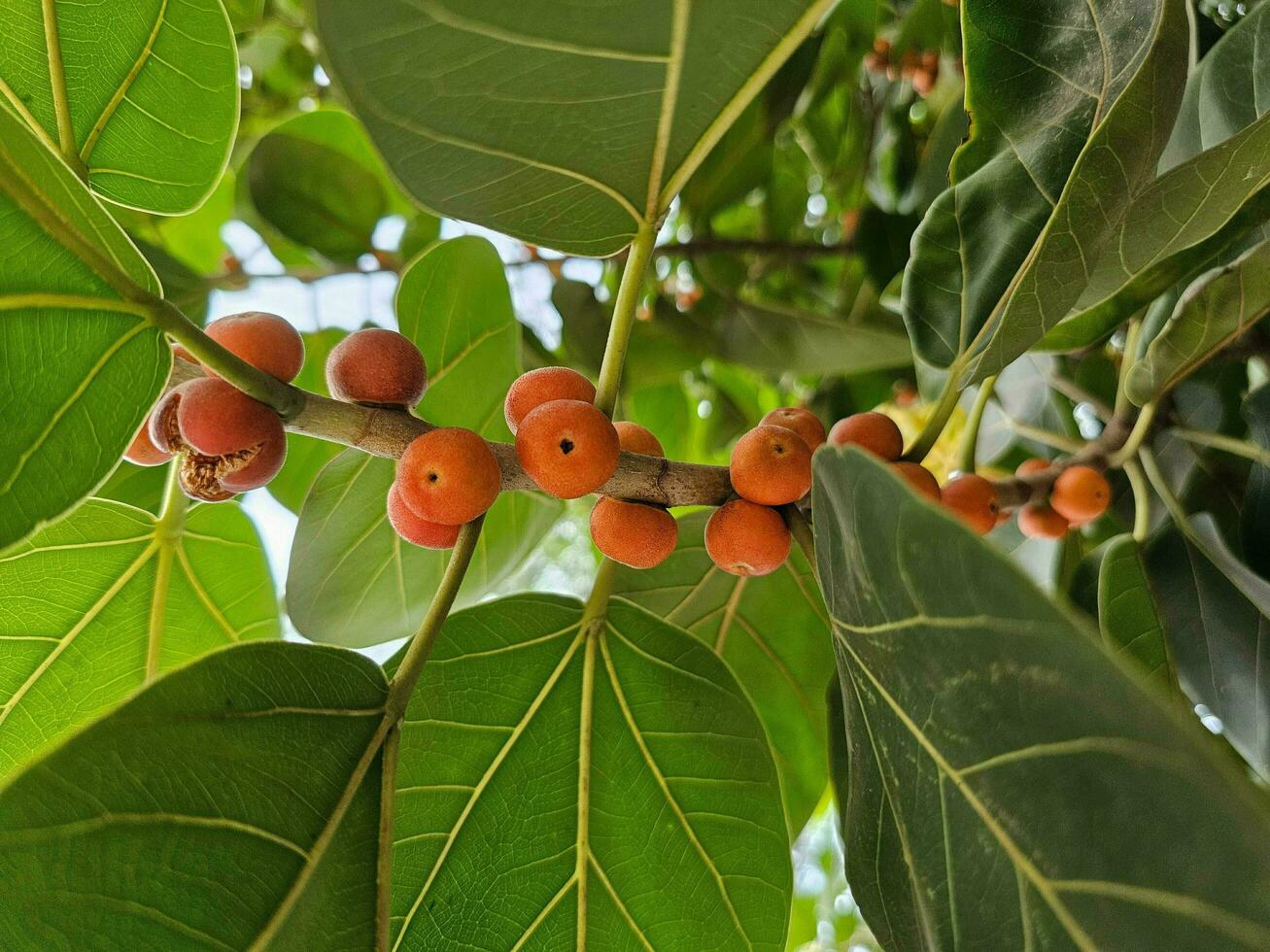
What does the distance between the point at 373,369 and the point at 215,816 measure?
28 cm

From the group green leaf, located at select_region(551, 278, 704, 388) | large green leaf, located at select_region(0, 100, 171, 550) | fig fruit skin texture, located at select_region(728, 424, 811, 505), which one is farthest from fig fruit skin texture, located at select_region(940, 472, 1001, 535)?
green leaf, located at select_region(551, 278, 704, 388)

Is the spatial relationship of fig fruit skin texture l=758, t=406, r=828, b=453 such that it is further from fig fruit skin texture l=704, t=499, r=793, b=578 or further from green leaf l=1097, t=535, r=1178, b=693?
green leaf l=1097, t=535, r=1178, b=693

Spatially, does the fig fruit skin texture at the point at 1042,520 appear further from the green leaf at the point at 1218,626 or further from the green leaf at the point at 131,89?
the green leaf at the point at 131,89

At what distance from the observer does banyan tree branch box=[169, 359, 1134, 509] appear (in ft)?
1.86

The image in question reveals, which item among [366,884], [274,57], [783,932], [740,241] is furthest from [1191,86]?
[274,57]

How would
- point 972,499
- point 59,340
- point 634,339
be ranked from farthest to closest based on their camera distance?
point 634,339 < point 972,499 < point 59,340

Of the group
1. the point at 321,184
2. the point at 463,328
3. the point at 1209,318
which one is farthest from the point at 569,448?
the point at 321,184

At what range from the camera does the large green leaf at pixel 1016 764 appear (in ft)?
1.03

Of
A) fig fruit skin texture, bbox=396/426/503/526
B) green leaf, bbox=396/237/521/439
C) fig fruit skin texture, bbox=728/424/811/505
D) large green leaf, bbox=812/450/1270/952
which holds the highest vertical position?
green leaf, bbox=396/237/521/439

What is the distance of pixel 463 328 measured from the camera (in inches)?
37.1

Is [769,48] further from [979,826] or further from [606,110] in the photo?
[979,826]

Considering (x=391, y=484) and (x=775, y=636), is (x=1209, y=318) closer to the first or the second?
(x=775, y=636)

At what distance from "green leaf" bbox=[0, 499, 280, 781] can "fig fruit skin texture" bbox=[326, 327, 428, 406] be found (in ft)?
1.15

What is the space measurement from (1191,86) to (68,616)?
1084mm
